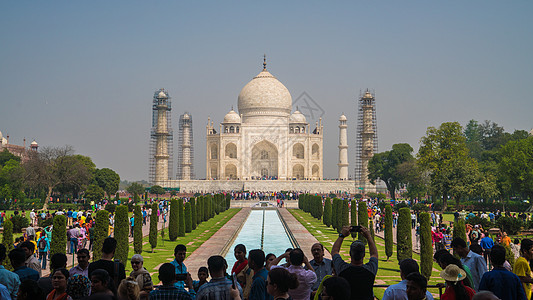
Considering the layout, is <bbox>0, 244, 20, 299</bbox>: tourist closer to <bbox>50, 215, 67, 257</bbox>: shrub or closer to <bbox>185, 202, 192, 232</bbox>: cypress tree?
<bbox>50, 215, 67, 257</bbox>: shrub

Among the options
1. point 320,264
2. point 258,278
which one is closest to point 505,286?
point 320,264

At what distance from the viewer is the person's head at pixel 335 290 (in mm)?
3553

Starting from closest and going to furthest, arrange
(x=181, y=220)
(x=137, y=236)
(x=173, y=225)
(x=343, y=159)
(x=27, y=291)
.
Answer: (x=27, y=291), (x=137, y=236), (x=173, y=225), (x=181, y=220), (x=343, y=159)

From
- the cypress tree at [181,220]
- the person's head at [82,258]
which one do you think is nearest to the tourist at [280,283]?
the person's head at [82,258]

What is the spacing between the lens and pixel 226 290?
167 inches

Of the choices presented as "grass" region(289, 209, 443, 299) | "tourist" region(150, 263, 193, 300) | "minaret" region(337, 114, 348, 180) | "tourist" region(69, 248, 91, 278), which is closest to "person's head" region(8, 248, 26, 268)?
"tourist" region(69, 248, 91, 278)

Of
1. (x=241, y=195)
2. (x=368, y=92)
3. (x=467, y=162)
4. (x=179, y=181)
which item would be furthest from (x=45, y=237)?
(x=368, y=92)

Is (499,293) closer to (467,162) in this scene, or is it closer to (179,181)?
(467,162)

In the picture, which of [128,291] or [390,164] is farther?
[390,164]

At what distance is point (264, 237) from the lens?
18.8m

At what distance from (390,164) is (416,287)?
135ft

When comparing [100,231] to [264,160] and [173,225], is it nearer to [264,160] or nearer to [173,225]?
[173,225]

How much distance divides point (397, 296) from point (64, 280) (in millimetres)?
2498

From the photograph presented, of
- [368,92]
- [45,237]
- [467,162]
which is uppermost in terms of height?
[368,92]
